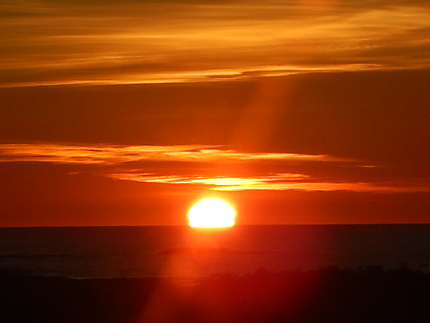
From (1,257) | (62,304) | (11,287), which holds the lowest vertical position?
(62,304)

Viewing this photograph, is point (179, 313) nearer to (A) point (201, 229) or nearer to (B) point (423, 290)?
(B) point (423, 290)

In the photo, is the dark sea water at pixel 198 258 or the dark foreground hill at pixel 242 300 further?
the dark sea water at pixel 198 258

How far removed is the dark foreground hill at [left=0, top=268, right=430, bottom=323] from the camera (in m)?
21.8

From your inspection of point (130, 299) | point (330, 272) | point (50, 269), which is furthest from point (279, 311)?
point (50, 269)

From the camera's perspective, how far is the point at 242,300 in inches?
923

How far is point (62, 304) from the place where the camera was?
2405cm

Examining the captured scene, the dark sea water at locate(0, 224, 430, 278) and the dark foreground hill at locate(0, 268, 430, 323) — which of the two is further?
the dark sea water at locate(0, 224, 430, 278)

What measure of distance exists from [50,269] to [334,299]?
99.0ft

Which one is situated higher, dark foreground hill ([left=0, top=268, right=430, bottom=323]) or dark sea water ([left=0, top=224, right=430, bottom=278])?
dark sea water ([left=0, top=224, right=430, bottom=278])

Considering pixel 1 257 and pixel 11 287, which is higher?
pixel 1 257

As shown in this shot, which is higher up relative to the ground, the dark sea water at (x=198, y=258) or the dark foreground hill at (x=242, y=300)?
the dark sea water at (x=198, y=258)

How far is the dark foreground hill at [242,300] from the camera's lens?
21.8 meters

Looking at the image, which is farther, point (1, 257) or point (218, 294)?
point (1, 257)

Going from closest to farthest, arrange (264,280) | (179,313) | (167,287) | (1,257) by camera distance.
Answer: (179,313), (264,280), (167,287), (1,257)
